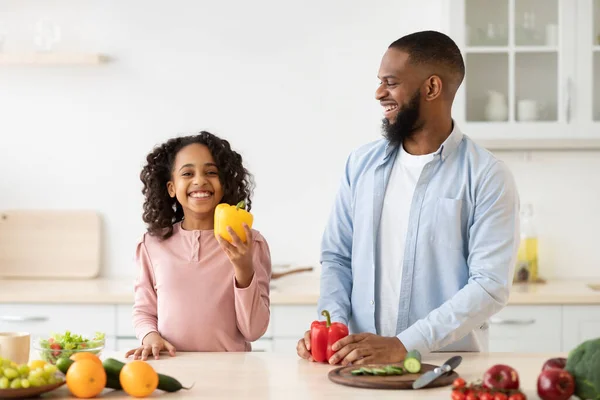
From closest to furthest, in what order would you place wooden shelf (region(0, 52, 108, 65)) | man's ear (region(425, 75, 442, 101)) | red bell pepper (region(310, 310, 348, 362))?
1. red bell pepper (region(310, 310, 348, 362))
2. man's ear (region(425, 75, 442, 101))
3. wooden shelf (region(0, 52, 108, 65))

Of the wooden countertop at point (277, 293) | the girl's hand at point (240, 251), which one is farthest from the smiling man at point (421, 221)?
the wooden countertop at point (277, 293)

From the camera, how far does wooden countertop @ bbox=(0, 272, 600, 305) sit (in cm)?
349

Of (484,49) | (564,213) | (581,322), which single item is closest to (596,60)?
(484,49)

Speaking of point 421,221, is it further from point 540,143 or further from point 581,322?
point 540,143

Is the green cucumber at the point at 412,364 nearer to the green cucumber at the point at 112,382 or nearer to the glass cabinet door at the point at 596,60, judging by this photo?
the green cucumber at the point at 112,382

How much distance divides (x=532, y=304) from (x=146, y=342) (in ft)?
5.90

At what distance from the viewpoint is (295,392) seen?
184 cm

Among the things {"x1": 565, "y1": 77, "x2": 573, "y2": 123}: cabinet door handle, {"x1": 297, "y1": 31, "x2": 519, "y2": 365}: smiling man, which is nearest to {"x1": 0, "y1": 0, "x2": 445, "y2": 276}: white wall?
{"x1": 565, "y1": 77, "x2": 573, "y2": 123}: cabinet door handle

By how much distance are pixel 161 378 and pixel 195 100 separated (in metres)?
2.41

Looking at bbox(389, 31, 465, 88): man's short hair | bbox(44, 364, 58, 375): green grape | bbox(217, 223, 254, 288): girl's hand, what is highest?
bbox(389, 31, 465, 88): man's short hair

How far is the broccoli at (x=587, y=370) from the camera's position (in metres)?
1.69

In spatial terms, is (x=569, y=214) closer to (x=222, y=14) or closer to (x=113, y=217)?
(x=222, y=14)

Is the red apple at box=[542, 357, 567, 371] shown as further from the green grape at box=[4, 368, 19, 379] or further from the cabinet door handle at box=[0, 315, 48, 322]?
the cabinet door handle at box=[0, 315, 48, 322]

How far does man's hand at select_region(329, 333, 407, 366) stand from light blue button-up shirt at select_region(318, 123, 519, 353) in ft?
0.24
